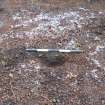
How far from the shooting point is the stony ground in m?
4.98

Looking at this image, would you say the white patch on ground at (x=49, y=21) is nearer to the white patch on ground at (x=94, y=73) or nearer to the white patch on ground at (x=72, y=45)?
the white patch on ground at (x=72, y=45)

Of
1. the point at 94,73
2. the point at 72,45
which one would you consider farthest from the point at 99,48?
the point at 94,73

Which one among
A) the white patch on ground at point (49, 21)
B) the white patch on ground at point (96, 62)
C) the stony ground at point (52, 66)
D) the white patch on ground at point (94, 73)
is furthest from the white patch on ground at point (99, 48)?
the white patch on ground at point (49, 21)

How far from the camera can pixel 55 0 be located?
8.20 m

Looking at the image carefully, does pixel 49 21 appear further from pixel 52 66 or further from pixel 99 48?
pixel 52 66

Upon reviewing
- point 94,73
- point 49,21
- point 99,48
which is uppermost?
point 49,21

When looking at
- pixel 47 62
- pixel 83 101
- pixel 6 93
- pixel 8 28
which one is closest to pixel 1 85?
pixel 6 93

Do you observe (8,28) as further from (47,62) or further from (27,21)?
(47,62)

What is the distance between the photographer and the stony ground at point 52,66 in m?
4.98

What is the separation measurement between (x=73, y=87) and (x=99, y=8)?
334 cm

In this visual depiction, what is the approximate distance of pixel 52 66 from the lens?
566 cm

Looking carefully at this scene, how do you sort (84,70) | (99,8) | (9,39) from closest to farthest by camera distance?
(84,70)
(9,39)
(99,8)

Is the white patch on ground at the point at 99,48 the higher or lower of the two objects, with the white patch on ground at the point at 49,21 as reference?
lower

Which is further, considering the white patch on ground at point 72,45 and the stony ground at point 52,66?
the white patch on ground at point 72,45
